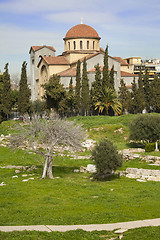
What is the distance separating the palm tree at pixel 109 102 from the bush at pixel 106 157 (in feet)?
96.9

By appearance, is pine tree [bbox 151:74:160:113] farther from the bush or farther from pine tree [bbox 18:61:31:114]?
the bush

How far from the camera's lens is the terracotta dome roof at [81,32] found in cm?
6600

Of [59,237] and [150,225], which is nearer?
[59,237]

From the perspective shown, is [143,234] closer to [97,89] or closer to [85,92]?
[85,92]

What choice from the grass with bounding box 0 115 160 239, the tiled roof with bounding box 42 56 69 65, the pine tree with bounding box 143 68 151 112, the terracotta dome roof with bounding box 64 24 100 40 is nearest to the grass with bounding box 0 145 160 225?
the grass with bounding box 0 115 160 239

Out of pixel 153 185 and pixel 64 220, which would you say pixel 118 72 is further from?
pixel 64 220

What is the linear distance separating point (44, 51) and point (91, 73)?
18.6m

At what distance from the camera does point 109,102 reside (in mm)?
53656

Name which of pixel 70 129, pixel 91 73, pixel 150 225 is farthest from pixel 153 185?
pixel 91 73

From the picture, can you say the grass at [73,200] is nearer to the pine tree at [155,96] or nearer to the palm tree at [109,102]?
the palm tree at [109,102]

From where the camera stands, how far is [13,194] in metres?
17.5

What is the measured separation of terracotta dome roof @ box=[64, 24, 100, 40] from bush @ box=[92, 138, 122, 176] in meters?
45.4

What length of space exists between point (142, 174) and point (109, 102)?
102 ft

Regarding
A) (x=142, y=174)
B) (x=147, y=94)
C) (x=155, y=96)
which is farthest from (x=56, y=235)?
(x=147, y=94)
